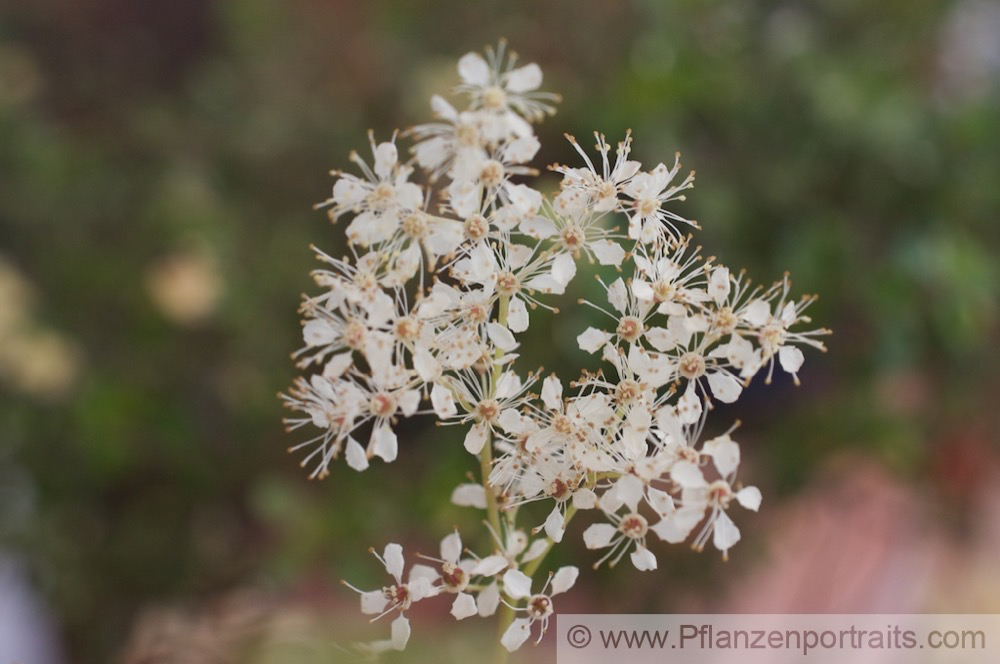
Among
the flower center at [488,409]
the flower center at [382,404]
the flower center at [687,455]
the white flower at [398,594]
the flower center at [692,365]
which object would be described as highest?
the flower center at [692,365]

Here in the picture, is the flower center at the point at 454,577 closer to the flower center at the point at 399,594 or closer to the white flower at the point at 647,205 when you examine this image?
the flower center at the point at 399,594

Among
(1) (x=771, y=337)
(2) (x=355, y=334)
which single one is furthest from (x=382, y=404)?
(1) (x=771, y=337)

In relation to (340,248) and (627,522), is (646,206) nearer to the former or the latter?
(627,522)

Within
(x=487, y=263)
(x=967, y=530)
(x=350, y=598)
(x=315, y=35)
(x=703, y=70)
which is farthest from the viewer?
(x=315, y=35)

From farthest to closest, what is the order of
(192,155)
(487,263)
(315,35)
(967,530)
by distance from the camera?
(315,35), (192,155), (967,530), (487,263)

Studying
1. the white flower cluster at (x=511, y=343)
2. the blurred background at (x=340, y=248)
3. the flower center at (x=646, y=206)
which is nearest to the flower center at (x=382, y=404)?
the white flower cluster at (x=511, y=343)

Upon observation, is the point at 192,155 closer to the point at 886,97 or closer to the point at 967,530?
the point at 886,97

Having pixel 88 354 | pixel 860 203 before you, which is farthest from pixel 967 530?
pixel 88 354
